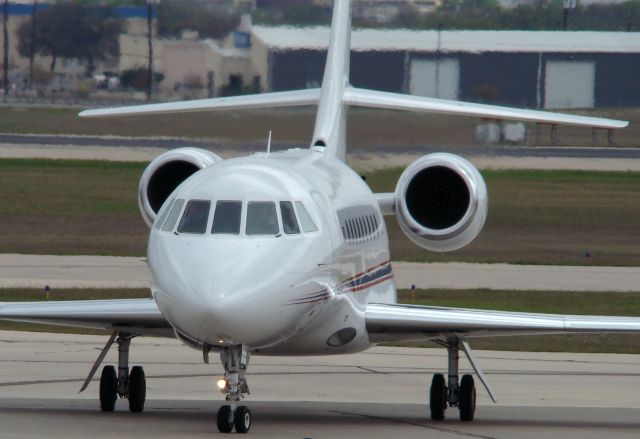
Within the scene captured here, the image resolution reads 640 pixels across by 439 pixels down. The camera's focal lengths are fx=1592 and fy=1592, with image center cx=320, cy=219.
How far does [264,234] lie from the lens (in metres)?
13.9

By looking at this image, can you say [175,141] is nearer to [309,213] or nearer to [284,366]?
[284,366]

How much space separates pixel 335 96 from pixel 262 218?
237 inches

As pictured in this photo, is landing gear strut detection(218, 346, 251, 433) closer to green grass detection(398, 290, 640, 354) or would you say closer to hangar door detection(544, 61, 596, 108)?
green grass detection(398, 290, 640, 354)

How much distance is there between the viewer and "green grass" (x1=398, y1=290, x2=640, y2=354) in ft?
77.9

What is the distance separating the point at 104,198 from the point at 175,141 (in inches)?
246

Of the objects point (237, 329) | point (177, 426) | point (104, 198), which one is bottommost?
point (104, 198)

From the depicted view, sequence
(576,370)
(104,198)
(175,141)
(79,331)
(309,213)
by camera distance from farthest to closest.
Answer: (104,198)
(175,141)
(79,331)
(576,370)
(309,213)

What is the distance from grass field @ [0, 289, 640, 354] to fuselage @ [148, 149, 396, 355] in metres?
8.24

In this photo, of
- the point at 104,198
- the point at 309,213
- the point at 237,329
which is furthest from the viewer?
the point at 104,198

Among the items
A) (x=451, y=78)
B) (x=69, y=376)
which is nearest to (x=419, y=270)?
(x=451, y=78)

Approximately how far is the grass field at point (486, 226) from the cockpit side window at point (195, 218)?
17.8m

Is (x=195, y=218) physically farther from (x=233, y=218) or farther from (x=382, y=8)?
(x=382, y=8)

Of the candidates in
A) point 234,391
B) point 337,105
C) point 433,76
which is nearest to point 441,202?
point 337,105

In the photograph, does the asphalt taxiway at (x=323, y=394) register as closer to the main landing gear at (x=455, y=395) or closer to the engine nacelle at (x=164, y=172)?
the main landing gear at (x=455, y=395)
